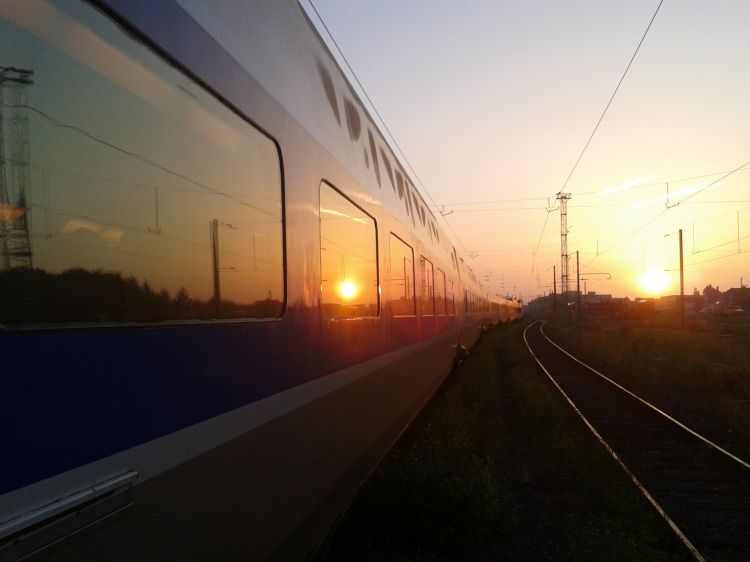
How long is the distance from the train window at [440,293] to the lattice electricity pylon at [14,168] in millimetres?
9112

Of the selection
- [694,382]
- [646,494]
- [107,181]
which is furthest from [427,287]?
[694,382]

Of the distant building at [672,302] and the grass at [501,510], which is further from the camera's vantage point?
the distant building at [672,302]

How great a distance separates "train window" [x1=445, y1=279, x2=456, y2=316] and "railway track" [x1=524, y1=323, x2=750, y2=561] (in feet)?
9.35

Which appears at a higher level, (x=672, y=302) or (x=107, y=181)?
(x=107, y=181)

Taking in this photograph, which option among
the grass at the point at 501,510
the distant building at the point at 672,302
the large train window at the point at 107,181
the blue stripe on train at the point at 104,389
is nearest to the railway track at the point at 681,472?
the grass at the point at 501,510

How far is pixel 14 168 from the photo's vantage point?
65.3 inches

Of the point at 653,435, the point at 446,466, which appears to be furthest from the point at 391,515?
the point at 653,435

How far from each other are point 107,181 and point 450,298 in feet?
38.7

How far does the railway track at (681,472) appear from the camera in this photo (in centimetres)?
555

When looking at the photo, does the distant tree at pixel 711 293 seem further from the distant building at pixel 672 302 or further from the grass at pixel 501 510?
the grass at pixel 501 510

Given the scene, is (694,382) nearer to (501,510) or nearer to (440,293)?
(440,293)

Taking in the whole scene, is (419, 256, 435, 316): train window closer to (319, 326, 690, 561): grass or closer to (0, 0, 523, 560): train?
(319, 326, 690, 561): grass

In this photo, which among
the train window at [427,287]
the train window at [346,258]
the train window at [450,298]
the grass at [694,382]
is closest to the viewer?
the train window at [346,258]

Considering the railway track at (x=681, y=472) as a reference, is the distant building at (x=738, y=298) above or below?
above
